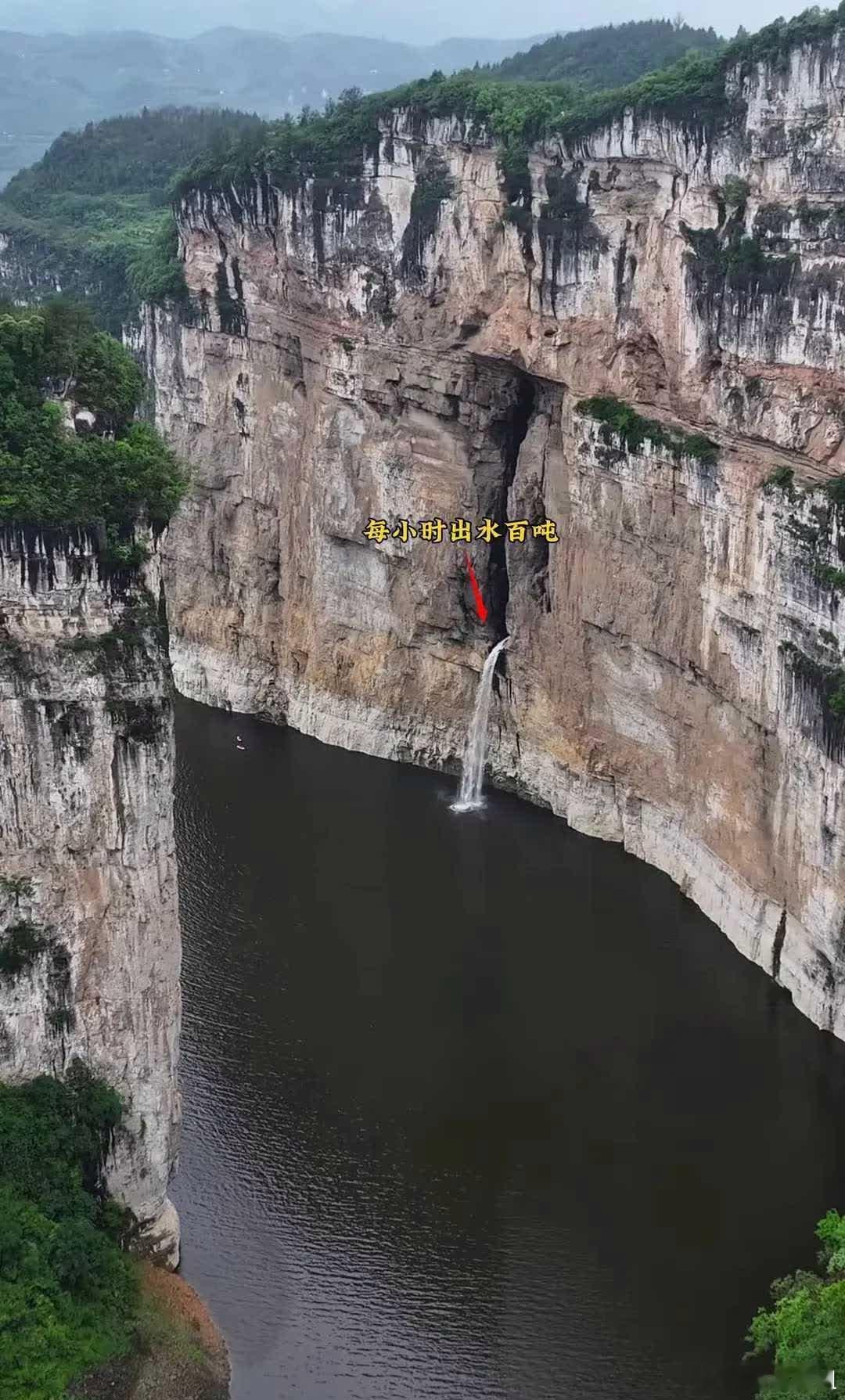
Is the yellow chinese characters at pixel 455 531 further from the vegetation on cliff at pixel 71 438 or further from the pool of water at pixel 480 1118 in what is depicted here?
the vegetation on cliff at pixel 71 438

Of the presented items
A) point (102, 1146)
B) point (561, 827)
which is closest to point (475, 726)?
point (561, 827)

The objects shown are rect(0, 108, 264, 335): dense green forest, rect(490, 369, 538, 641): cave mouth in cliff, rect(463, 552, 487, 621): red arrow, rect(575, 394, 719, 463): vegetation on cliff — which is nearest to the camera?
rect(575, 394, 719, 463): vegetation on cliff

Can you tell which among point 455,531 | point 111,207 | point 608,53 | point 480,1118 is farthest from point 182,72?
point 480,1118

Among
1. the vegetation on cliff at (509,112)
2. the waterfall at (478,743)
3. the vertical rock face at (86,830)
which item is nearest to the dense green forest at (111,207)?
the vegetation on cliff at (509,112)

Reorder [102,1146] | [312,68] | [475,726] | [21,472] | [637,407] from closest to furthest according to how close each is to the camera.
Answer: [21,472], [102,1146], [637,407], [475,726], [312,68]

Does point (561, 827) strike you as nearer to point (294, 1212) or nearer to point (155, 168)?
point (294, 1212)

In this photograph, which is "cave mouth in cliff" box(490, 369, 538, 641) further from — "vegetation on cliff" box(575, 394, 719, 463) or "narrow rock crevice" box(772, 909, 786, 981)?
"narrow rock crevice" box(772, 909, 786, 981)

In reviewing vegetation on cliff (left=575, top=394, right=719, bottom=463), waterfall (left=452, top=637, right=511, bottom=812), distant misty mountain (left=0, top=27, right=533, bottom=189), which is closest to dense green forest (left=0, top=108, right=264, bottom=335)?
waterfall (left=452, top=637, right=511, bottom=812)
